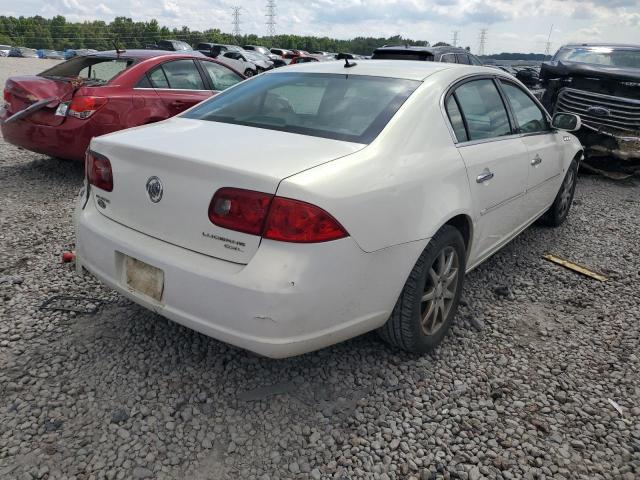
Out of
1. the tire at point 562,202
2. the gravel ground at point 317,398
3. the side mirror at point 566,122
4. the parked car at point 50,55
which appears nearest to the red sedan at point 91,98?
the gravel ground at point 317,398

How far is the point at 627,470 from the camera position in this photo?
2139mm

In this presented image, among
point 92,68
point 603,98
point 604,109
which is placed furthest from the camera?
point 603,98

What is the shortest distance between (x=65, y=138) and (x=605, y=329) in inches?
201

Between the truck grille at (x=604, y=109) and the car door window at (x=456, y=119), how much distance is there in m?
5.21

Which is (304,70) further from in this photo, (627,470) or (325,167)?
(627,470)

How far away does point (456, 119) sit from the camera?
295 cm

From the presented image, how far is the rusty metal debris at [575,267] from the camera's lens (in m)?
4.03

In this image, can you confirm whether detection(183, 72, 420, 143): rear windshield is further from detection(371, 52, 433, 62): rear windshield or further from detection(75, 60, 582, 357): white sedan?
detection(371, 52, 433, 62): rear windshield

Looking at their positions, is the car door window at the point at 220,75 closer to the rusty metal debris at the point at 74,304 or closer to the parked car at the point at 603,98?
the rusty metal debris at the point at 74,304

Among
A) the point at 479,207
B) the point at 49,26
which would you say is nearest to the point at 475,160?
the point at 479,207

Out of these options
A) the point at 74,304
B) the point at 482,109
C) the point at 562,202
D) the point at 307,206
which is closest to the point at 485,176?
the point at 482,109

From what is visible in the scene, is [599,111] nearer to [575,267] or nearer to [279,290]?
[575,267]

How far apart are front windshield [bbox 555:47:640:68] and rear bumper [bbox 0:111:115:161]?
→ 718cm

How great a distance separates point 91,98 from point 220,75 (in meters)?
1.96
